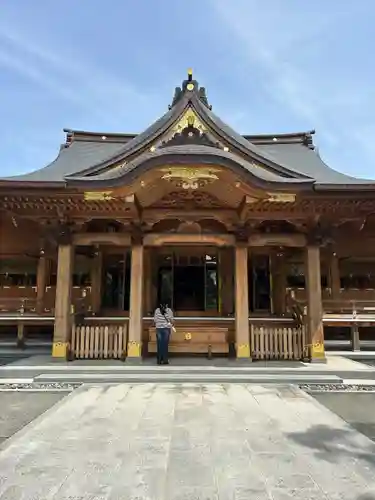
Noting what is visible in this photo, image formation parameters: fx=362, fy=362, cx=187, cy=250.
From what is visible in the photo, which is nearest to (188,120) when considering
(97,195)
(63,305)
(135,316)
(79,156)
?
(97,195)

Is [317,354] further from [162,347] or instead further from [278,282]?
[278,282]

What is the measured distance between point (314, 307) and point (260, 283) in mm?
3777

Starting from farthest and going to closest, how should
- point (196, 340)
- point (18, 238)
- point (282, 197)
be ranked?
point (18, 238), point (196, 340), point (282, 197)

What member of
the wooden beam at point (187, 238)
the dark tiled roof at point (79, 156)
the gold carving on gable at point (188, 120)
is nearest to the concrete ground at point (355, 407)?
the wooden beam at point (187, 238)

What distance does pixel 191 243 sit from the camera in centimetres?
930

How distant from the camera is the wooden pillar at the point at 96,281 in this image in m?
11.8

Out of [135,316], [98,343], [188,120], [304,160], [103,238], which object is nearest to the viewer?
[135,316]

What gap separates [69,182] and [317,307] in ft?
20.7

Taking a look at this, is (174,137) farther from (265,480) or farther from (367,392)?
(265,480)

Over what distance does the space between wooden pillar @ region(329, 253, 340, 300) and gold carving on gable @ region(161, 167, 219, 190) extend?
6.24 metres

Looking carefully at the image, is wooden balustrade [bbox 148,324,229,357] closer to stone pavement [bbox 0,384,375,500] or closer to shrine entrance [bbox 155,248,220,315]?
shrine entrance [bbox 155,248,220,315]

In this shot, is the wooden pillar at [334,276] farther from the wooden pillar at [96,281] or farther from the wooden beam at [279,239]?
the wooden pillar at [96,281]

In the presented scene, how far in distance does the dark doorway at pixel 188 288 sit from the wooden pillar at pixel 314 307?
13.7 ft

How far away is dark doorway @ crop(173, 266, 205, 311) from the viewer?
12.1 metres
